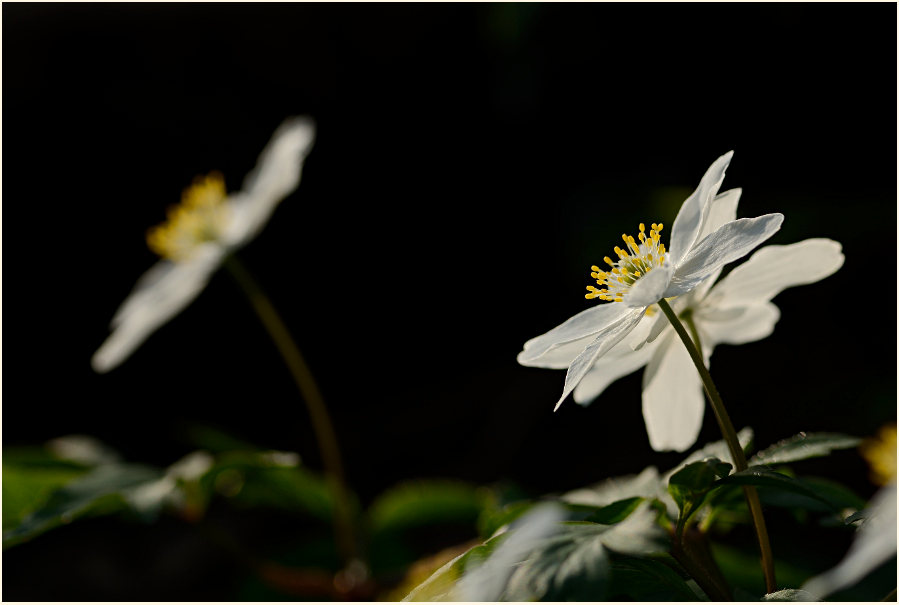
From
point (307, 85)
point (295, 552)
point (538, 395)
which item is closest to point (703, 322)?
point (295, 552)

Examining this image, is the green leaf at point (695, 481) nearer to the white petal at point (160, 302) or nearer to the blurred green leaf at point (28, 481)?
the blurred green leaf at point (28, 481)

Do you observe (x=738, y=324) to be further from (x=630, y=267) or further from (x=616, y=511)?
(x=616, y=511)

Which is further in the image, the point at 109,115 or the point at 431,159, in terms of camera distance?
the point at 431,159

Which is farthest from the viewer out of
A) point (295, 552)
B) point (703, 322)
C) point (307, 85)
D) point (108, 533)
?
point (307, 85)

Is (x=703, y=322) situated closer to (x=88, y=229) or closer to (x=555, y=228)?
(x=555, y=228)

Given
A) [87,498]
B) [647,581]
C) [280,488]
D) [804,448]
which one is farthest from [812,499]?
[280,488]

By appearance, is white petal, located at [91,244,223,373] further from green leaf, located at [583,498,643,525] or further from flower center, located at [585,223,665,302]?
green leaf, located at [583,498,643,525]
